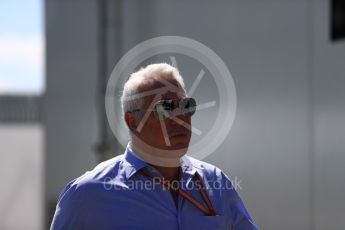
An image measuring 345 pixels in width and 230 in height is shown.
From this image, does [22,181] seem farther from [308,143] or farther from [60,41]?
[308,143]

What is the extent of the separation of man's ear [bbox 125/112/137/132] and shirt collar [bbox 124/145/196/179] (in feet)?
0.26

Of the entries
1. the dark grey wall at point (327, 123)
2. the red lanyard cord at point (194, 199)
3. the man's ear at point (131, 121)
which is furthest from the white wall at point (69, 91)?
the red lanyard cord at point (194, 199)

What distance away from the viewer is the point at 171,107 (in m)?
2.40

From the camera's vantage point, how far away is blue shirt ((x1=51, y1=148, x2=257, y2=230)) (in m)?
2.31

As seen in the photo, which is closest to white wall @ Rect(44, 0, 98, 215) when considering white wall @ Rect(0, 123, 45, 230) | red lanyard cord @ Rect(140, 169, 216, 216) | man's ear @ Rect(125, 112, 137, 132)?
white wall @ Rect(0, 123, 45, 230)

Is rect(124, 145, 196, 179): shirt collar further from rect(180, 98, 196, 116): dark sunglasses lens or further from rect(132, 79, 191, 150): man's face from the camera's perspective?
rect(180, 98, 196, 116): dark sunglasses lens

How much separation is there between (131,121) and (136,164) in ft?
0.57

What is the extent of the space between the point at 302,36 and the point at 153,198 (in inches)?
105

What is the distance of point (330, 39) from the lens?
448 centimetres

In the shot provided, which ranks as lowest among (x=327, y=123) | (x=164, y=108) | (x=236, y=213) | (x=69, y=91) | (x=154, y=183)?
(x=236, y=213)

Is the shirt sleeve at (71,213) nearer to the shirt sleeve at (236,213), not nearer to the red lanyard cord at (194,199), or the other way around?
the red lanyard cord at (194,199)

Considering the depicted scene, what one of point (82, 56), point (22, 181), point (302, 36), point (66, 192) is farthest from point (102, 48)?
point (22, 181)

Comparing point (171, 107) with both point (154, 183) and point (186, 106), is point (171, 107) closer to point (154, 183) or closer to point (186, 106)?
point (186, 106)

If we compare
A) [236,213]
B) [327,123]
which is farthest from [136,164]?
[327,123]
